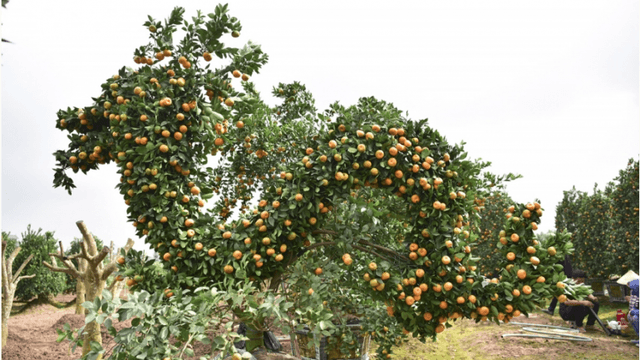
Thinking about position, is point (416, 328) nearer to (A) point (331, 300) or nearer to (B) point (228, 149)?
(A) point (331, 300)

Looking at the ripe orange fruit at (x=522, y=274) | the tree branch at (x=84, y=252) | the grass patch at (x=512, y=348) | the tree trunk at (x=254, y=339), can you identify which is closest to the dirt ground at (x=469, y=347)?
the grass patch at (x=512, y=348)

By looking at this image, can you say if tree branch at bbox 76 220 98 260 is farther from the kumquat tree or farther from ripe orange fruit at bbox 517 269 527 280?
ripe orange fruit at bbox 517 269 527 280

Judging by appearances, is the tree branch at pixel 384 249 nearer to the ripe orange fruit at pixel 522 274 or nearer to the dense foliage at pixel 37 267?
the ripe orange fruit at pixel 522 274

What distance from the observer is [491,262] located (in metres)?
16.7

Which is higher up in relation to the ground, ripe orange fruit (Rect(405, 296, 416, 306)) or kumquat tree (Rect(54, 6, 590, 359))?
kumquat tree (Rect(54, 6, 590, 359))

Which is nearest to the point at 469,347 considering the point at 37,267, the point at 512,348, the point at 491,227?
the point at 512,348

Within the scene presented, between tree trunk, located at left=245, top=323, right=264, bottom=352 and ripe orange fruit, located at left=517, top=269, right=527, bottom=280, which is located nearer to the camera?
ripe orange fruit, located at left=517, top=269, right=527, bottom=280

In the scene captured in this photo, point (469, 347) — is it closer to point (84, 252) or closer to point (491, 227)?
point (84, 252)

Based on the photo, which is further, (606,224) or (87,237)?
(606,224)

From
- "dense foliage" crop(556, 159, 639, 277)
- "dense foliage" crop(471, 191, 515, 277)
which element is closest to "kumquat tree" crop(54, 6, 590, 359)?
"dense foliage" crop(556, 159, 639, 277)

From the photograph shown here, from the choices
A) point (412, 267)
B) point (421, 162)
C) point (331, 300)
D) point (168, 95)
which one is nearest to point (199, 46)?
point (168, 95)

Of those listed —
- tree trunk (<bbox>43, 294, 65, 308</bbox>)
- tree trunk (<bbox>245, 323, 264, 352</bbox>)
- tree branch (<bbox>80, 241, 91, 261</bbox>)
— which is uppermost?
tree branch (<bbox>80, 241, 91, 261</bbox>)

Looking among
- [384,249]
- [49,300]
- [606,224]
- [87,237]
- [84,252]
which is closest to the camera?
[384,249]

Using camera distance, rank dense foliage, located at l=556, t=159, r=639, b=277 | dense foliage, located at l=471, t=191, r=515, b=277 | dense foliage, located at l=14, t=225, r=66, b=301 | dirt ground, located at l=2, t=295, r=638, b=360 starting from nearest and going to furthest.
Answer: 1. dirt ground, located at l=2, t=295, r=638, b=360
2. dense foliage, located at l=556, t=159, r=639, b=277
3. dense foliage, located at l=14, t=225, r=66, b=301
4. dense foliage, located at l=471, t=191, r=515, b=277
